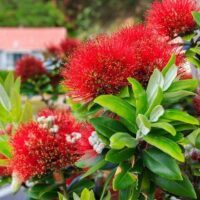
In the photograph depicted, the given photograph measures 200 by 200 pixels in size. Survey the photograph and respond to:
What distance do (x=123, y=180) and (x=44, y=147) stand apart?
0.59 ft

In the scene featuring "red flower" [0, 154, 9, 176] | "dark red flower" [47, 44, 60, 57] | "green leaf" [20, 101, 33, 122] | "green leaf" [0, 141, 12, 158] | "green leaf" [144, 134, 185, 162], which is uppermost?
"green leaf" [144, 134, 185, 162]

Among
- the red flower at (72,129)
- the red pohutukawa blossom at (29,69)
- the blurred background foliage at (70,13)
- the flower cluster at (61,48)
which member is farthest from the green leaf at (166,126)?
the blurred background foliage at (70,13)

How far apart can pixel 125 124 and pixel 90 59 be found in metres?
0.10

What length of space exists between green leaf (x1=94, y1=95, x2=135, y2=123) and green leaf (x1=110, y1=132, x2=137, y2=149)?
2cm

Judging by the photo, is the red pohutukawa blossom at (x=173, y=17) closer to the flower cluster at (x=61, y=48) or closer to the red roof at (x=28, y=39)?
the flower cluster at (x=61, y=48)

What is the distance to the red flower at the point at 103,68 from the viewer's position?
0.75 m

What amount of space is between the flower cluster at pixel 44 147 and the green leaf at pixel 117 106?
0.13 metres

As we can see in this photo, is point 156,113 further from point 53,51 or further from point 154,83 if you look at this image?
point 53,51

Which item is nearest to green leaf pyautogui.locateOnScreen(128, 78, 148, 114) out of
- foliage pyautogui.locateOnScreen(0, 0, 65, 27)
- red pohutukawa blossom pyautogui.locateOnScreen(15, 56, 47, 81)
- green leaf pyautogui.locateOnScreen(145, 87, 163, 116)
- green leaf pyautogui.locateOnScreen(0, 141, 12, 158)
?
green leaf pyautogui.locateOnScreen(145, 87, 163, 116)

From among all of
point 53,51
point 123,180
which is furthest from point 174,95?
point 53,51

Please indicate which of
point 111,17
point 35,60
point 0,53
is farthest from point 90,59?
point 111,17

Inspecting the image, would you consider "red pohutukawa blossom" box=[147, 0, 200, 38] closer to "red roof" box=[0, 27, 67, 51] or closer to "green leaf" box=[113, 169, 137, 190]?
"green leaf" box=[113, 169, 137, 190]

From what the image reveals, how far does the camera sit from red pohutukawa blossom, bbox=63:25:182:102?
75cm

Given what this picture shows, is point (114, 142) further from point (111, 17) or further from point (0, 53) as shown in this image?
point (111, 17)
